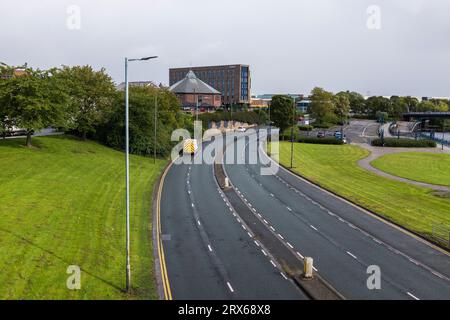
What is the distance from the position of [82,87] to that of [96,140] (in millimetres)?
8541

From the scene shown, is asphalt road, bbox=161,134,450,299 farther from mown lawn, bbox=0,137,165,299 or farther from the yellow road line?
mown lawn, bbox=0,137,165,299

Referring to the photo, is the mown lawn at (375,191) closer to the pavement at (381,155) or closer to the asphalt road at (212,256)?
the pavement at (381,155)

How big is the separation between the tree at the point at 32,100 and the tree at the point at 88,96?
8246 millimetres

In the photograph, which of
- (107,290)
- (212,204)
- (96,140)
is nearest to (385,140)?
(96,140)

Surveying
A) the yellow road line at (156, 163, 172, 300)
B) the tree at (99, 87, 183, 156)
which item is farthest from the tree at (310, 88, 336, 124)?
the yellow road line at (156, 163, 172, 300)

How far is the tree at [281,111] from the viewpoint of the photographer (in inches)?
4112

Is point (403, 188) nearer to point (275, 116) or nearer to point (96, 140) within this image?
point (96, 140)

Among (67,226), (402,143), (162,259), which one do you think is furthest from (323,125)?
(162,259)

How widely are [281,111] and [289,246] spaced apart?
257ft

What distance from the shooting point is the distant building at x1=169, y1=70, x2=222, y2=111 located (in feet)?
570

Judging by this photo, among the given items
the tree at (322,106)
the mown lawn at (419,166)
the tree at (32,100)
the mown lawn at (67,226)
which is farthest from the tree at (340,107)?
the tree at (32,100)

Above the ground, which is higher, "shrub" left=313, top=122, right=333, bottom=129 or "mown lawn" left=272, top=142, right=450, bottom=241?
"shrub" left=313, top=122, right=333, bottom=129

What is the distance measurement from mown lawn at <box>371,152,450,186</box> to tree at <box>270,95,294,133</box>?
100ft

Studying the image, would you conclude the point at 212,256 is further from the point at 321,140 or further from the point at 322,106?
the point at 322,106
